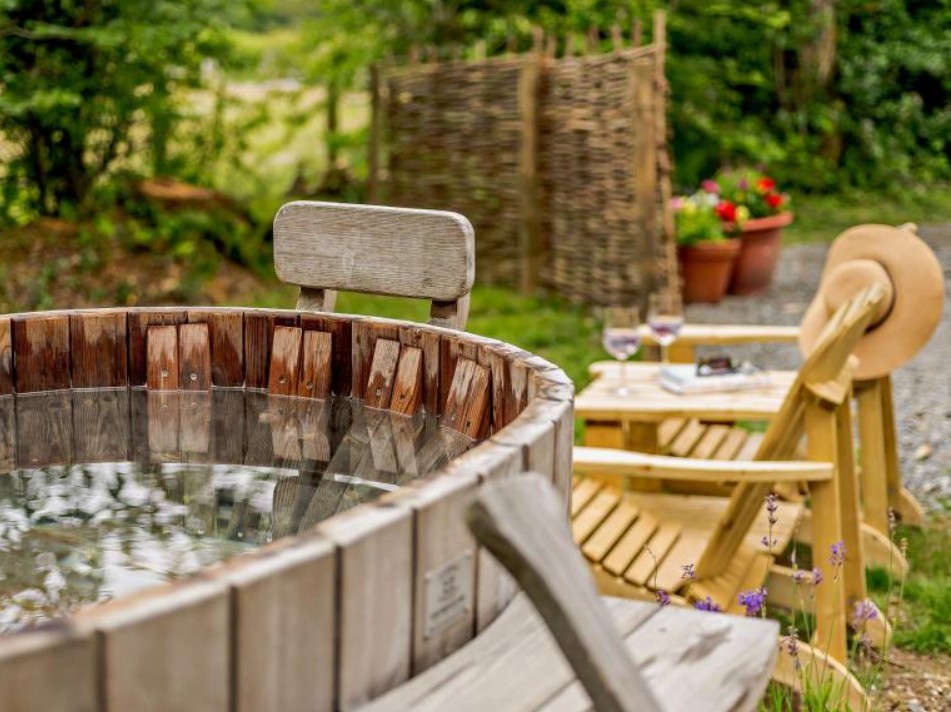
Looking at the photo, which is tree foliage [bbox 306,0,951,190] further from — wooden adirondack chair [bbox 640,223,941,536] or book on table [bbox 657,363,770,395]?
book on table [bbox 657,363,770,395]

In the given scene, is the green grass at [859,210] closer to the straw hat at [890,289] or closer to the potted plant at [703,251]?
the potted plant at [703,251]

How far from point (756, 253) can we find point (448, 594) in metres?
7.36

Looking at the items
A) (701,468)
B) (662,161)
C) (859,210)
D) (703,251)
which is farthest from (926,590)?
(859,210)

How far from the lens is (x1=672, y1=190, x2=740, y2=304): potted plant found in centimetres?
807

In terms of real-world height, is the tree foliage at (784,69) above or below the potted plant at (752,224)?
above

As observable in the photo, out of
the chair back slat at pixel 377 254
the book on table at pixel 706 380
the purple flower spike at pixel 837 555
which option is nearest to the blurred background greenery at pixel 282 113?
the book on table at pixel 706 380

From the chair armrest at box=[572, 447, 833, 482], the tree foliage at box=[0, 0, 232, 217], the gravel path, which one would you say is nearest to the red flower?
the gravel path

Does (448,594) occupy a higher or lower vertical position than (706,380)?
higher

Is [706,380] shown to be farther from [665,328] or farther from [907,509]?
[907,509]

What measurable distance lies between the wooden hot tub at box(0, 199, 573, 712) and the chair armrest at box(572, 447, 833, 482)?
104 centimetres

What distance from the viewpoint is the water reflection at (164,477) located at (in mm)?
1543

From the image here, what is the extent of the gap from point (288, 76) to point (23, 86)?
2.54m

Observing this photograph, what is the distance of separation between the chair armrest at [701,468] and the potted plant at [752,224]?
5323 millimetres

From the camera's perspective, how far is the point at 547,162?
318 inches
